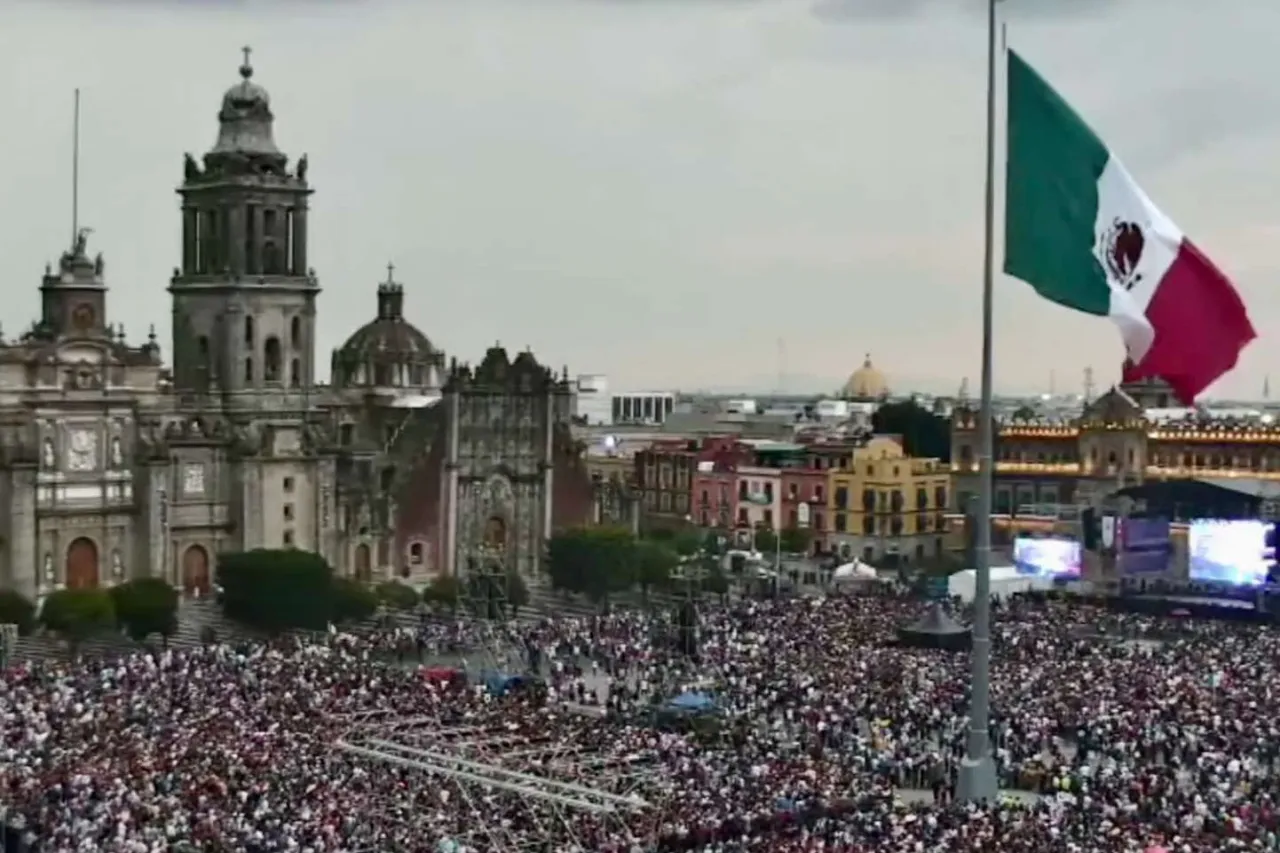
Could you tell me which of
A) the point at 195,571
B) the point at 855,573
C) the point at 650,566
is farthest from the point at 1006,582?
the point at 195,571

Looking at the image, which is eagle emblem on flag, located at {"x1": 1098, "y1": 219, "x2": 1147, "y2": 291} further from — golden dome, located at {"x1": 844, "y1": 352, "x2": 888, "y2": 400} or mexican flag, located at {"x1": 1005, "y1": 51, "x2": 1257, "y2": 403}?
golden dome, located at {"x1": 844, "y1": 352, "x2": 888, "y2": 400}

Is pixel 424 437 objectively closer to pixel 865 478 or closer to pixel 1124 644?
pixel 865 478

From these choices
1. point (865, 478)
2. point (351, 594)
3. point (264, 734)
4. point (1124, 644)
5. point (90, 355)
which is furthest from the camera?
point (865, 478)

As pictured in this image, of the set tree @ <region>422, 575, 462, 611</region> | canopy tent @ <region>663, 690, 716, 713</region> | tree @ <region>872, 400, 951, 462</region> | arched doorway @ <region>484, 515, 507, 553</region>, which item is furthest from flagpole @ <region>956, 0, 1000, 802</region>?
tree @ <region>872, 400, 951, 462</region>

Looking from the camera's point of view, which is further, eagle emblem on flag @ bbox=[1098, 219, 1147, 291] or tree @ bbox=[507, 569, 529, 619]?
tree @ bbox=[507, 569, 529, 619]

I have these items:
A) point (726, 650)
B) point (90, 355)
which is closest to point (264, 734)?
point (726, 650)
